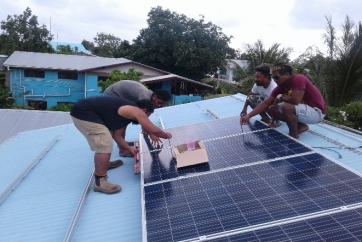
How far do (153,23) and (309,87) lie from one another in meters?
37.8

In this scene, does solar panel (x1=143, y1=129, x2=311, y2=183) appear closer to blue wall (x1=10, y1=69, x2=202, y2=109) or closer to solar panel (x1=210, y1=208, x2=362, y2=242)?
solar panel (x1=210, y1=208, x2=362, y2=242)

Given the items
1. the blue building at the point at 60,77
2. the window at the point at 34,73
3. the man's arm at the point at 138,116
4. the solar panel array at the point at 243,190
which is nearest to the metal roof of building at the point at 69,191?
the solar panel array at the point at 243,190

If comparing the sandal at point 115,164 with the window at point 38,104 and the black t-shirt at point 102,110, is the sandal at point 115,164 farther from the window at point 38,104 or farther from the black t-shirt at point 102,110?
the window at point 38,104

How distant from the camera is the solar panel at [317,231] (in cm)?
347

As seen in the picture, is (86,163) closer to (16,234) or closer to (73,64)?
(16,234)

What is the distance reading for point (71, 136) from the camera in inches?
404

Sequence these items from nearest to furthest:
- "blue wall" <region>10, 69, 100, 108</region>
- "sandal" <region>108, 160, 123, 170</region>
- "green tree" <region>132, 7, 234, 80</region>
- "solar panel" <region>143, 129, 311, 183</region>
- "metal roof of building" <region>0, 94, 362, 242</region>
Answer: "metal roof of building" <region>0, 94, 362, 242</region>
"solar panel" <region>143, 129, 311, 183</region>
"sandal" <region>108, 160, 123, 170</region>
"blue wall" <region>10, 69, 100, 108</region>
"green tree" <region>132, 7, 234, 80</region>

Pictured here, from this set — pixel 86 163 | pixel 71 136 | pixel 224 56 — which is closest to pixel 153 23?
pixel 224 56

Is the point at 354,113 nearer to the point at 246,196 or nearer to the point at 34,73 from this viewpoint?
the point at 246,196

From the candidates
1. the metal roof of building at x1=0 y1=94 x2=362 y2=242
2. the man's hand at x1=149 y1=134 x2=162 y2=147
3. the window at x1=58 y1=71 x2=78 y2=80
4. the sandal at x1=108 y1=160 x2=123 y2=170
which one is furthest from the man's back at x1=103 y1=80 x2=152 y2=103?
the window at x1=58 y1=71 x2=78 y2=80

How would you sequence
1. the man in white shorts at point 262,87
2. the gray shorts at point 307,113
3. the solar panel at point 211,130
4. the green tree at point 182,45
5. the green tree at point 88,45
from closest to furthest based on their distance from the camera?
the gray shorts at point 307,113 → the solar panel at point 211,130 → the man in white shorts at point 262,87 → the green tree at point 182,45 → the green tree at point 88,45

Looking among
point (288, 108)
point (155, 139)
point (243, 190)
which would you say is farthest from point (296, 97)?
point (243, 190)

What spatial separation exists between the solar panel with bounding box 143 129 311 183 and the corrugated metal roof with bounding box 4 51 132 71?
105ft

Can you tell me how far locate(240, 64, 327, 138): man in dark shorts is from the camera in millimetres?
6672
